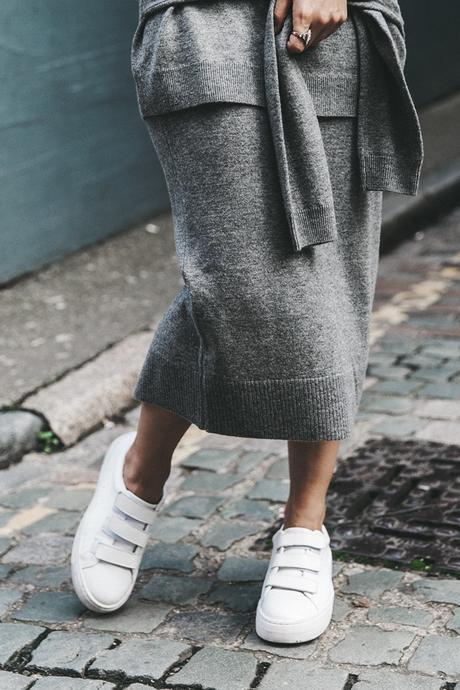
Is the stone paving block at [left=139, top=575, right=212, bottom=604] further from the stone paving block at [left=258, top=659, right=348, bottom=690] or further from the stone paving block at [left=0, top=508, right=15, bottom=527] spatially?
the stone paving block at [left=0, top=508, right=15, bottom=527]

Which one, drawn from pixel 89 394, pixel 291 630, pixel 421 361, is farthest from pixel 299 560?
pixel 421 361

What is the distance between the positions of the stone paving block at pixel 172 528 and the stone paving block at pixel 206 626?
376 mm

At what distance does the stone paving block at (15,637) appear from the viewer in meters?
2.18

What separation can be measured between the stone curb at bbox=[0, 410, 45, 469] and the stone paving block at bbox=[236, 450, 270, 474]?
2.12ft

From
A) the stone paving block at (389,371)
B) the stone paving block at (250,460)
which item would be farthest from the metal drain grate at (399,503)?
the stone paving block at (389,371)

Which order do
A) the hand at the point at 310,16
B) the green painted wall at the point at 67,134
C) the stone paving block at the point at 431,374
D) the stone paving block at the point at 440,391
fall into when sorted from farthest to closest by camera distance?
the green painted wall at the point at 67,134
the stone paving block at the point at 431,374
the stone paving block at the point at 440,391
the hand at the point at 310,16

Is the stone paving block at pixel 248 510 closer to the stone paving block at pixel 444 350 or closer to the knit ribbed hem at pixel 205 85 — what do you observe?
the knit ribbed hem at pixel 205 85

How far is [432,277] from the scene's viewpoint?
494cm

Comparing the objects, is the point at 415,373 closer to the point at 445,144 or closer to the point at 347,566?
the point at 347,566

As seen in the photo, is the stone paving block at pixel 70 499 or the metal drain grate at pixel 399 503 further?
the stone paving block at pixel 70 499

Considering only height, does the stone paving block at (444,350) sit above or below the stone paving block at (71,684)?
below

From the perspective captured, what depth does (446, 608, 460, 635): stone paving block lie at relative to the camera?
7.06 feet

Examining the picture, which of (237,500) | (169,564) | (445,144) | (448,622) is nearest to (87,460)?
A: (237,500)

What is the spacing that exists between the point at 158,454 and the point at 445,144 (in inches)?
217
